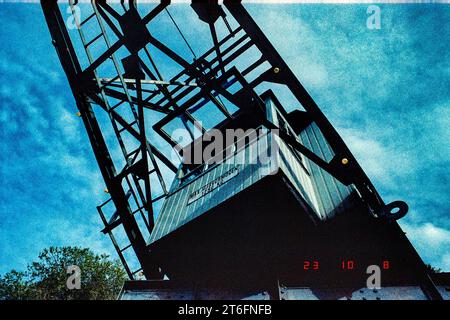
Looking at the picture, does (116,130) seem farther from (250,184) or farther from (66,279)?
(66,279)

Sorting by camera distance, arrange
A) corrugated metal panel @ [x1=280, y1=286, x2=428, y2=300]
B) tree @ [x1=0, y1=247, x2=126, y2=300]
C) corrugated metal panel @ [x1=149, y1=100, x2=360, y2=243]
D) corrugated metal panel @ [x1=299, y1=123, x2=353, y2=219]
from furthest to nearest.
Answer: tree @ [x1=0, y1=247, x2=126, y2=300] → corrugated metal panel @ [x1=299, y1=123, x2=353, y2=219] → corrugated metal panel @ [x1=149, y1=100, x2=360, y2=243] → corrugated metal panel @ [x1=280, y1=286, x2=428, y2=300]

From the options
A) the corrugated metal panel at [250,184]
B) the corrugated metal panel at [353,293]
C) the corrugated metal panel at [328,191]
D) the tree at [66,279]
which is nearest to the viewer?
the corrugated metal panel at [353,293]

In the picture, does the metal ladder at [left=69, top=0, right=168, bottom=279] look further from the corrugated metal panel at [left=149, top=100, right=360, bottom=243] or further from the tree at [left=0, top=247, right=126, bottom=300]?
the tree at [left=0, top=247, right=126, bottom=300]

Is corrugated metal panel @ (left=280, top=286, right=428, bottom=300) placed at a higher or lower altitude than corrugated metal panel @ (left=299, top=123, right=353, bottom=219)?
lower

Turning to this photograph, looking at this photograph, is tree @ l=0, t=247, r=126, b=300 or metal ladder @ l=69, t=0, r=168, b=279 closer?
metal ladder @ l=69, t=0, r=168, b=279

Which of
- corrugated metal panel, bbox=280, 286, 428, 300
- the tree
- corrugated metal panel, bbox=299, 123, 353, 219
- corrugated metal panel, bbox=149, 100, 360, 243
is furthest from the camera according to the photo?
the tree

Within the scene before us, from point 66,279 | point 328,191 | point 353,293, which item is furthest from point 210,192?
point 66,279

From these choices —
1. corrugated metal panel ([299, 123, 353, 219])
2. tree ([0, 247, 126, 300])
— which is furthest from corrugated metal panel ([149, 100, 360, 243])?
tree ([0, 247, 126, 300])

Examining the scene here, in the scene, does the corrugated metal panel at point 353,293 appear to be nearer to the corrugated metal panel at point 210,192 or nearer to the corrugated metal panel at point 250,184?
the corrugated metal panel at point 250,184

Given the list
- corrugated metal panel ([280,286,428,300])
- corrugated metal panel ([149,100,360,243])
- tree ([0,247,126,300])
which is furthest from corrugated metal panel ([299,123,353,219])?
tree ([0,247,126,300])

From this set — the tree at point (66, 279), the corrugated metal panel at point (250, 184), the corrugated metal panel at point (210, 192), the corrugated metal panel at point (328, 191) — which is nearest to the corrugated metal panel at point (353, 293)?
the corrugated metal panel at point (250, 184)

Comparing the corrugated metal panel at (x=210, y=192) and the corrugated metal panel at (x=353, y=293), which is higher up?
the corrugated metal panel at (x=210, y=192)

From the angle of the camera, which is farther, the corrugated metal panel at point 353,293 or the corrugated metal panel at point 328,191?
the corrugated metal panel at point 328,191
